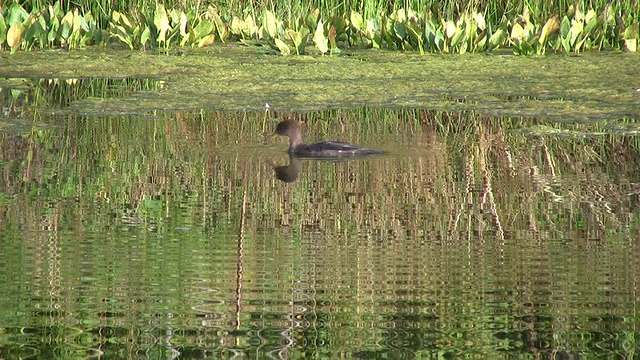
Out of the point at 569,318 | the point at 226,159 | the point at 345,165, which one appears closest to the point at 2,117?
the point at 226,159

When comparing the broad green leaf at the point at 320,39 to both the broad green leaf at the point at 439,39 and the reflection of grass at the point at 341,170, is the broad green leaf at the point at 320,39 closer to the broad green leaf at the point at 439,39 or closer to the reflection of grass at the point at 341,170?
the broad green leaf at the point at 439,39

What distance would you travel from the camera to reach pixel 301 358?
146 inches

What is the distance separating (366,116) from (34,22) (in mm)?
4246

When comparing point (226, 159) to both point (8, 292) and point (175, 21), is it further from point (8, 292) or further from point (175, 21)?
point (175, 21)

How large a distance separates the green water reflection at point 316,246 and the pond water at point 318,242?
0.01 meters

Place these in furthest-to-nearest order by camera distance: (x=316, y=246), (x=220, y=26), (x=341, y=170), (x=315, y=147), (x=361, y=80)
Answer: (x=220, y=26) < (x=361, y=80) < (x=315, y=147) < (x=341, y=170) < (x=316, y=246)

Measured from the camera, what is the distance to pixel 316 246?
5070 millimetres

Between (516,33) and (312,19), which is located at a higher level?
(312,19)

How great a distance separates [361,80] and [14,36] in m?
3.54

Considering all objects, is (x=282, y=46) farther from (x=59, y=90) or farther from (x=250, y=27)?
(x=59, y=90)

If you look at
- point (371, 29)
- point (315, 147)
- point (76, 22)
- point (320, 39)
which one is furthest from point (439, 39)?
point (315, 147)

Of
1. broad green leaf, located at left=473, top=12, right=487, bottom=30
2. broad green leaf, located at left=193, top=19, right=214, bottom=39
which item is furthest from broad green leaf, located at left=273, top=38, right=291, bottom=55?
broad green leaf, located at left=473, top=12, right=487, bottom=30

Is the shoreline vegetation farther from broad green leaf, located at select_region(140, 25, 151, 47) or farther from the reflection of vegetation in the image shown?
the reflection of vegetation

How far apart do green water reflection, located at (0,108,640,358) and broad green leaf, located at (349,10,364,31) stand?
4.35 meters
